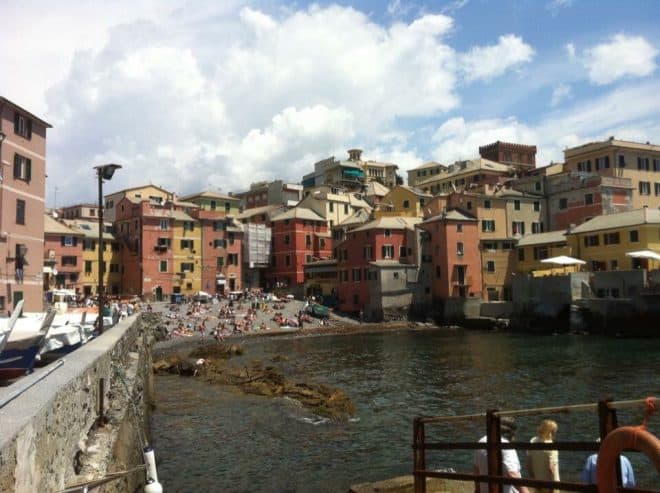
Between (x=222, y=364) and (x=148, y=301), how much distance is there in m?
38.4

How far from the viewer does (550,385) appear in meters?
28.3

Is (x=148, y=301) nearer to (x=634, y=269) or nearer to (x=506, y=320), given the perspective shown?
(x=506, y=320)

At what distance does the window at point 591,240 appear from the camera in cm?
6097

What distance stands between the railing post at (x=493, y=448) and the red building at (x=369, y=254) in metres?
62.1

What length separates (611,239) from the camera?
2336 inches

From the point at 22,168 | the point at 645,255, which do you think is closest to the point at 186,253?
the point at 22,168

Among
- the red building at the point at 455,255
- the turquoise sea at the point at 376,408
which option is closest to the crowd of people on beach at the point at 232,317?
the turquoise sea at the point at 376,408

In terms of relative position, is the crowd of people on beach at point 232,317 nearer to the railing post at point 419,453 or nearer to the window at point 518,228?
the window at point 518,228

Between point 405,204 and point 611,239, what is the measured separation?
32271 millimetres

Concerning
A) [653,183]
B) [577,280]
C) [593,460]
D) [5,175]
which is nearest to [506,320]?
[577,280]

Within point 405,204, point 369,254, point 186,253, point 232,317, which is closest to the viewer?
point 232,317

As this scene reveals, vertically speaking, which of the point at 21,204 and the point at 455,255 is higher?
the point at 21,204

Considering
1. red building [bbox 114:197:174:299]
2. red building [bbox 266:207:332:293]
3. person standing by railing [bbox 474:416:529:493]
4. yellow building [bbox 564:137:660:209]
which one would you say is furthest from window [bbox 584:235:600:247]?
person standing by railing [bbox 474:416:529:493]

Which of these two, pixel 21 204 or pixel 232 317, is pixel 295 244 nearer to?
pixel 232 317
